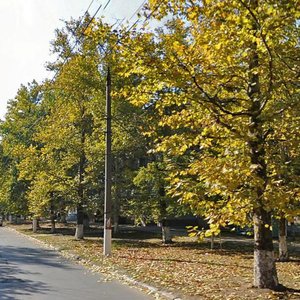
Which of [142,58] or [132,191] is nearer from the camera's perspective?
[142,58]

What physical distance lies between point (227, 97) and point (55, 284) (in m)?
5.91

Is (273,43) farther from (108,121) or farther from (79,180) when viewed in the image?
(79,180)

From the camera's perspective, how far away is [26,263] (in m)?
15.2

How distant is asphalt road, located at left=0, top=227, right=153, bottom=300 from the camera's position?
370 inches

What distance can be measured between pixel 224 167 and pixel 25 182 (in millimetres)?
35541

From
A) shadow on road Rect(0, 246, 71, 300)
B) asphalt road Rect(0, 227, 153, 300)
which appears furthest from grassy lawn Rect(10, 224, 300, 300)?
shadow on road Rect(0, 246, 71, 300)

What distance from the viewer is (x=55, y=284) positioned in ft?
35.4

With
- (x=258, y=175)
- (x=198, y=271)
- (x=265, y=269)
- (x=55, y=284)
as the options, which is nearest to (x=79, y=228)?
(x=198, y=271)

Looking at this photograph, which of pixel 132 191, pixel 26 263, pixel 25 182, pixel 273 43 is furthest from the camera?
pixel 25 182

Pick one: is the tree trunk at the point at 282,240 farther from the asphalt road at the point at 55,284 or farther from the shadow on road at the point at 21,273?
the shadow on road at the point at 21,273

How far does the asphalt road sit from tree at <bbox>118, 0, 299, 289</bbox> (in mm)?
3037

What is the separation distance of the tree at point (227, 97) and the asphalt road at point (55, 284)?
304 cm

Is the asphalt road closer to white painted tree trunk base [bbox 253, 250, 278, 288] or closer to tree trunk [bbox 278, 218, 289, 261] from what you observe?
white painted tree trunk base [bbox 253, 250, 278, 288]

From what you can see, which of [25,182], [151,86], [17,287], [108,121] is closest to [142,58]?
[151,86]
